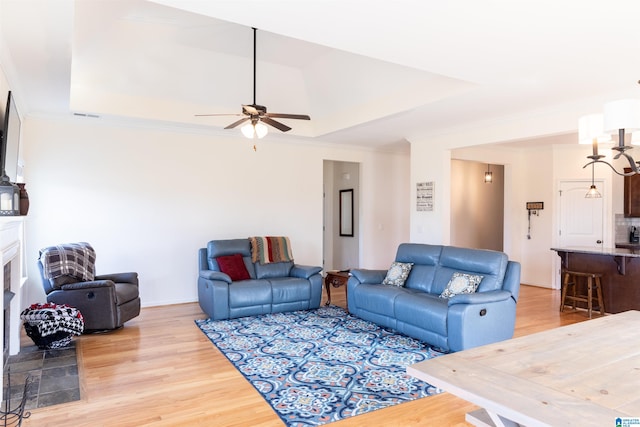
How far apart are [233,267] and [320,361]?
7.20ft

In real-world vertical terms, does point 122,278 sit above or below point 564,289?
above

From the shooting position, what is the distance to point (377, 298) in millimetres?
4609

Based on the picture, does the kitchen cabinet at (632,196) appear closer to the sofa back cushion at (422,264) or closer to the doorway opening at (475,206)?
the doorway opening at (475,206)

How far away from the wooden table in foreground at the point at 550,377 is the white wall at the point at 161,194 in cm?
496

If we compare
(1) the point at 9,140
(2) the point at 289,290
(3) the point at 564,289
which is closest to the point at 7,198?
(1) the point at 9,140

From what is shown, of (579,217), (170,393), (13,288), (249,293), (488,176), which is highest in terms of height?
(488,176)

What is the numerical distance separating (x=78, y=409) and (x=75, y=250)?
230 cm

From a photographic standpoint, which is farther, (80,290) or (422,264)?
(422,264)

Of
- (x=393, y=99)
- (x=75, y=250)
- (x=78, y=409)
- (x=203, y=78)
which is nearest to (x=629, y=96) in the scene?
(x=393, y=99)

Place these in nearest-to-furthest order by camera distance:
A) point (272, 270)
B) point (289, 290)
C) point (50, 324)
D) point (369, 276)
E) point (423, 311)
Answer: point (50, 324) < point (423, 311) < point (369, 276) < point (289, 290) < point (272, 270)

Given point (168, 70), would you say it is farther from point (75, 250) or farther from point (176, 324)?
point (176, 324)

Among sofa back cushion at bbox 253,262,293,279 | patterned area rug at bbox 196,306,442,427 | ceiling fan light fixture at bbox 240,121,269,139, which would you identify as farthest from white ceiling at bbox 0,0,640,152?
patterned area rug at bbox 196,306,442,427

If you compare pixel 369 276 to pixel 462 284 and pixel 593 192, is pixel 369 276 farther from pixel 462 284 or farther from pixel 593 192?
pixel 593 192

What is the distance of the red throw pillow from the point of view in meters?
5.34
